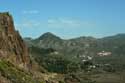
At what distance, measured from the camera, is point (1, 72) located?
70.6 meters

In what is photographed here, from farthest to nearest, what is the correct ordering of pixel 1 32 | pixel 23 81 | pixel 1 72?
pixel 1 32, pixel 23 81, pixel 1 72

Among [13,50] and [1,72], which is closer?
[1,72]

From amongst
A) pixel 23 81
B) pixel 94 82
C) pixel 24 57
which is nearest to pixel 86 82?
pixel 94 82

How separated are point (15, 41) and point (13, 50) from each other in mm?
8326

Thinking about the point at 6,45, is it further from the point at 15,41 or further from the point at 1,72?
the point at 1,72

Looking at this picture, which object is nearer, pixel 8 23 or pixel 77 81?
pixel 8 23

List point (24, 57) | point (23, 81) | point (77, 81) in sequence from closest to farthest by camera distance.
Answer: point (23, 81), point (24, 57), point (77, 81)

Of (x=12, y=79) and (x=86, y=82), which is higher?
(x=12, y=79)

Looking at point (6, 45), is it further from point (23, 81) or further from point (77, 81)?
point (77, 81)

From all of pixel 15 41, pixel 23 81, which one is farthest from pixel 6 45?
pixel 23 81

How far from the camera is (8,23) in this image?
131 meters

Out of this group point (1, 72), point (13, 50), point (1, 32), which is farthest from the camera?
point (13, 50)

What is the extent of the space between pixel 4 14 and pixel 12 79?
218 feet

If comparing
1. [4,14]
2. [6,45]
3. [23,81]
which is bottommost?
[23,81]
